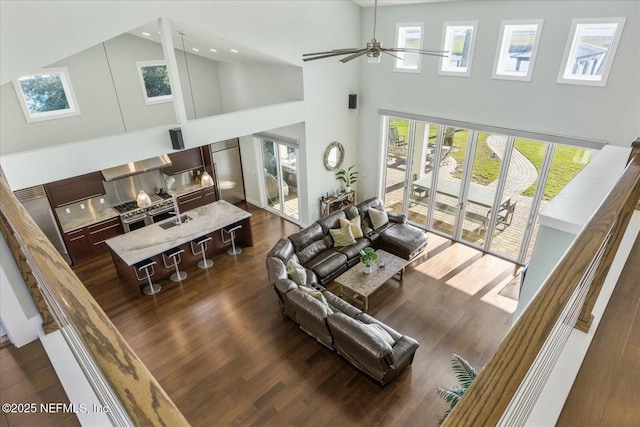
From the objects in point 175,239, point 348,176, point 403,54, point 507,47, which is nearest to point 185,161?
point 175,239

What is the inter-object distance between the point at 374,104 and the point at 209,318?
18.9ft

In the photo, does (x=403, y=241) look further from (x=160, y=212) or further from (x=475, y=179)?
(x=160, y=212)

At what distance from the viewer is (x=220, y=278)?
6887 millimetres

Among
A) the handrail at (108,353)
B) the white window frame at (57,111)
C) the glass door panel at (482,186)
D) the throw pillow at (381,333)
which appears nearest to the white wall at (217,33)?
the white window frame at (57,111)

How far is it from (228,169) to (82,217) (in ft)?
11.4

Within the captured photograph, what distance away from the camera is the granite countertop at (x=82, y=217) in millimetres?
7289

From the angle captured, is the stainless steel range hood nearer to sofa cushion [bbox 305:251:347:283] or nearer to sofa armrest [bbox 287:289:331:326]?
sofa cushion [bbox 305:251:347:283]

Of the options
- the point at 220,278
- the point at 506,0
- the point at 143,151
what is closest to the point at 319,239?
the point at 220,278

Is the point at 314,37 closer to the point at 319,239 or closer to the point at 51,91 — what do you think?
the point at 319,239

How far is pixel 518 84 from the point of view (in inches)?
244

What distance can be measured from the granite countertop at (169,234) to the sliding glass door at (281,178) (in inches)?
68.9

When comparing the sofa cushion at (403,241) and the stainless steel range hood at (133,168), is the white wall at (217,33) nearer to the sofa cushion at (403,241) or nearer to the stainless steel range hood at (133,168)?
the sofa cushion at (403,241)

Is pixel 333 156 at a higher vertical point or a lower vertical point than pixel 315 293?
higher

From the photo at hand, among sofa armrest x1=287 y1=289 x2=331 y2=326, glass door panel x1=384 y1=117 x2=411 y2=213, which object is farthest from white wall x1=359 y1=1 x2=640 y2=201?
Answer: sofa armrest x1=287 y1=289 x2=331 y2=326
